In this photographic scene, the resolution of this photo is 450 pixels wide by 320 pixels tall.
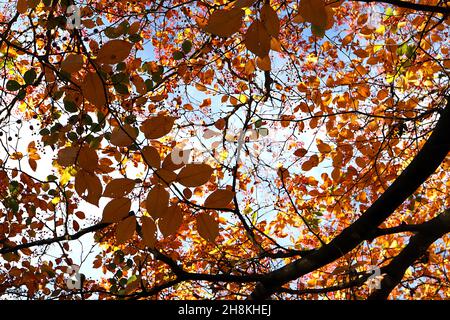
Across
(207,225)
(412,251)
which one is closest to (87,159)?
(207,225)

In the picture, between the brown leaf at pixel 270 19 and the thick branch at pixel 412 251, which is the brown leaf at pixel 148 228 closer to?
the brown leaf at pixel 270 19

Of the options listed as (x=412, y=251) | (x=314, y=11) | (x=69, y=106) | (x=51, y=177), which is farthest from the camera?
(x=51, y=177)

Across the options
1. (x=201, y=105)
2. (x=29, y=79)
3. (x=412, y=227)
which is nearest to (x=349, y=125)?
(x=201, y=105)

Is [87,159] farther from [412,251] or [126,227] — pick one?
[412,251]

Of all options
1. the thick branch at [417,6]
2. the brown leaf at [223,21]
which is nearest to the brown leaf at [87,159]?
the brown leaf at [223,21]

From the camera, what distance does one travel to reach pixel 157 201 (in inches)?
43.1

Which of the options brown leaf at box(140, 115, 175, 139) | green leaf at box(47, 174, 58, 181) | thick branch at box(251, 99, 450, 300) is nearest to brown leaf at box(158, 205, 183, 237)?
brown leaf at box(140, 115, 175, 139)

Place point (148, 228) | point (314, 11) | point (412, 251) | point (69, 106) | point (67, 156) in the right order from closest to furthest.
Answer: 1. point (314, 11)
2. point (148, 228)
3. point (67, 156)
4. point (69, 106)
5. point (412, 251)

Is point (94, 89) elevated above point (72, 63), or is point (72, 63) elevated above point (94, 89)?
point (72, 63)

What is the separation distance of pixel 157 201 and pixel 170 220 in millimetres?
81

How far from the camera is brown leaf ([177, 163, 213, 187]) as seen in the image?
111 centimetres

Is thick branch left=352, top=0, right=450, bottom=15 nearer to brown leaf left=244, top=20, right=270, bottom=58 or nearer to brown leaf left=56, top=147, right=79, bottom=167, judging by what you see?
brown leaf left=244, top=20, right=270, bottom=58

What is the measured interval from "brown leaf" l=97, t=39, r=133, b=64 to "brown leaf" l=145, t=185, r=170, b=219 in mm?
388
